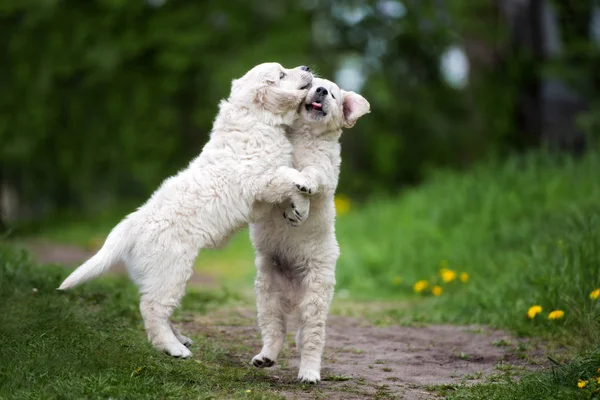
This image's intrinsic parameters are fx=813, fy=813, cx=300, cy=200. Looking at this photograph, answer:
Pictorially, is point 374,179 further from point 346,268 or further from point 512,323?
point 512,323

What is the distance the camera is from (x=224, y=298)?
8.25 meters

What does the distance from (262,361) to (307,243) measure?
866 millimetres

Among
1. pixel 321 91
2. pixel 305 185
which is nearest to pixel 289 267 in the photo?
pixel 305 185

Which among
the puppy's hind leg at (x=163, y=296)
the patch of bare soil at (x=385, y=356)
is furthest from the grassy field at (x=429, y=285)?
the patch of bare soil at (x=385, y=356)

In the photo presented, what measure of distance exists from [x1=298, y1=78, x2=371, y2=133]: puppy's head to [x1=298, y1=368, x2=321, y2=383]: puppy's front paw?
5.44 feet

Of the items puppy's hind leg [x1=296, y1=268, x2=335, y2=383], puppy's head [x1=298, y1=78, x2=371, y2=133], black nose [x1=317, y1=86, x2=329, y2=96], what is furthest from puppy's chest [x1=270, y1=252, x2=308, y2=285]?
black nose [x1=317, y1=86, x2=329, y2=96]

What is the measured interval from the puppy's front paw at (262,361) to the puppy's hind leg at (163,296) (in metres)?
0.56

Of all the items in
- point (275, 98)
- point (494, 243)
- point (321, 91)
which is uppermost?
point (321, 91)

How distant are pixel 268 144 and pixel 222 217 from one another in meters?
0.59

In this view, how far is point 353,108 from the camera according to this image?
19.2ft

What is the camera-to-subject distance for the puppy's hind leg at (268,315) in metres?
5.51

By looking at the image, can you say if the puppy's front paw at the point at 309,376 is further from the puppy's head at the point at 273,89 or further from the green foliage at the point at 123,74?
the green foliage at the point at 123,74

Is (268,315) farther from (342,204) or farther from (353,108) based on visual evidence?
(342,204)

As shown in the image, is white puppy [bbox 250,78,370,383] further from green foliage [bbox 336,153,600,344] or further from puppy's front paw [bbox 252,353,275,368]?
green foliage [bbox 336,153,600,344]
